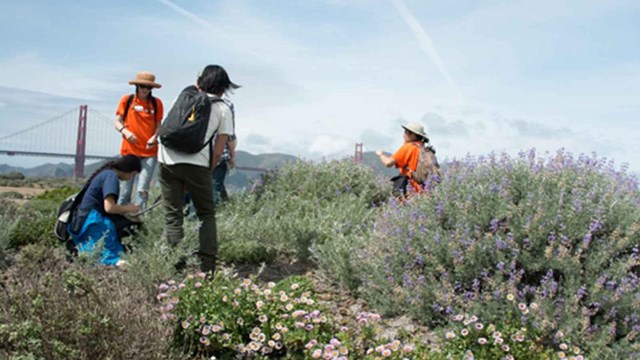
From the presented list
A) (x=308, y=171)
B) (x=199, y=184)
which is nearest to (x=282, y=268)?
(x=199, y=184)

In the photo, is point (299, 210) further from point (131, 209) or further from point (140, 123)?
point (131, 209)

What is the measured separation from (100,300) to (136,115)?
391cm

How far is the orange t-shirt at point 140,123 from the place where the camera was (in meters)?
6.75

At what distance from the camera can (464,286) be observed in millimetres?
4117

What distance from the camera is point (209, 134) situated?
4.89m

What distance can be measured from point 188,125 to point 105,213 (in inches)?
56.2

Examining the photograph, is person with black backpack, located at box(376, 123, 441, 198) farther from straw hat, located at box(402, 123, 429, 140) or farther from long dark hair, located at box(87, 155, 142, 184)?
→ long dark hair, located at box(87, 155, 142, 184)

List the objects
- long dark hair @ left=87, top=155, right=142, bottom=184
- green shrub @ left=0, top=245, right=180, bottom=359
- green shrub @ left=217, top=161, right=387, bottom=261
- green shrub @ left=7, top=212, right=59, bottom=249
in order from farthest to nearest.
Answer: green shrub @ left=7, top=212, right=59, bottom=249, green shrub @ left=217, top=161, right=387, bottom=261, long dark hair @ left=87, top=155, right=142, bottom=184, green shrub @ left=0, top=245, right=180, bottom=359

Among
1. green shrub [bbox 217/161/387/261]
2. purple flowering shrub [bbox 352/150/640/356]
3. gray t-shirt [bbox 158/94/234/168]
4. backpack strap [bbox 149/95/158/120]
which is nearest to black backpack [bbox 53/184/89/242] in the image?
gray t-shirt [bbox 158/94/234/168]

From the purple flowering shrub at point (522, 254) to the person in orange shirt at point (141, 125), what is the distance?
2992mm

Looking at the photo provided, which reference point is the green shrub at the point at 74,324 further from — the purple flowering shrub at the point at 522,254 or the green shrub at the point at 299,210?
the green shrub at the point at 299,210

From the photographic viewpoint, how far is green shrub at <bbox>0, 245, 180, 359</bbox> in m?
3.02

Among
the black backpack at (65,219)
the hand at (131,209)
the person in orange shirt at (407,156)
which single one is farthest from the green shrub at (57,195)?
the person in orange shirt at (407,156)

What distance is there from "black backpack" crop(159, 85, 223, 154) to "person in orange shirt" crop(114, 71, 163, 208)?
191cm
